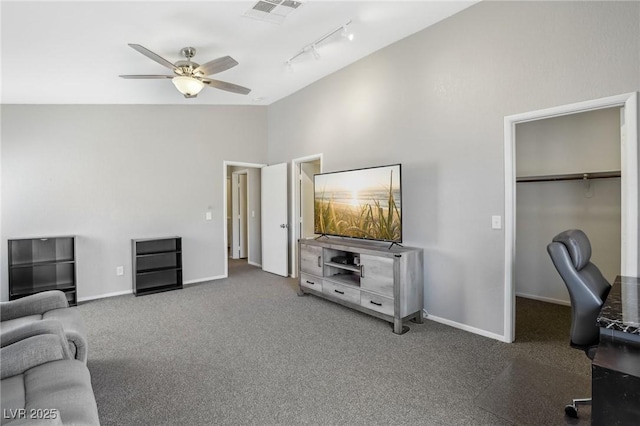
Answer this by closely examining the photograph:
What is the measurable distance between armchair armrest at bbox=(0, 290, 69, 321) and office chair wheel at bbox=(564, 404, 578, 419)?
361 cm

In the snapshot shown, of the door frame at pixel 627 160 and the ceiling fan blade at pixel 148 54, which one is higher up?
the ceiling fan blade at pixel 148 54

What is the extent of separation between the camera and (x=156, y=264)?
5004mm

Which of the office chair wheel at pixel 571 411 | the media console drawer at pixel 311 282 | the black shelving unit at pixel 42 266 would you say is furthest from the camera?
the media console drawer at pixel 311 282

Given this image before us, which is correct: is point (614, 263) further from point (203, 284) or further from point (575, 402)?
point (203, 284)

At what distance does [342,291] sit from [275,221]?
7.77 feet

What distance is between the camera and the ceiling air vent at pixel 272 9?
9.01ft

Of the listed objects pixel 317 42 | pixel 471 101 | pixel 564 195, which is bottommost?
pixel 564 195

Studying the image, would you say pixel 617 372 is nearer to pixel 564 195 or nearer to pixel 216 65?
pixel 564 195

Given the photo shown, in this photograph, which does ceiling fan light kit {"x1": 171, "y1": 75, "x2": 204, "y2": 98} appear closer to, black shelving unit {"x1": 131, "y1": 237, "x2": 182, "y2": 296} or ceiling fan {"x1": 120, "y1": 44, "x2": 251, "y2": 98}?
ceiling fan {"x1": 120, "y1": 44, "x2": 251, "y2": 98}

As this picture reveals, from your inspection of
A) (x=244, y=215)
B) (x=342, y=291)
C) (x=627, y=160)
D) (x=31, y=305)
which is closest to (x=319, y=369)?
(x=342, y=291)

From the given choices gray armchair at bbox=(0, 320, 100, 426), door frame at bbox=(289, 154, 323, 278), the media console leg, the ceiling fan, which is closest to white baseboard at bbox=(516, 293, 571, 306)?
the media console leg

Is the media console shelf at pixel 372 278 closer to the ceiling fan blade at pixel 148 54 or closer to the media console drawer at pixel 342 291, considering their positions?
the media console drawer at pixel 342 291

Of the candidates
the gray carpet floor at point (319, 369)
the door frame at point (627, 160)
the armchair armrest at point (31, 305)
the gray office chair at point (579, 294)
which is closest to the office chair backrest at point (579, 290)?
the gray office chair at point (579, 294)

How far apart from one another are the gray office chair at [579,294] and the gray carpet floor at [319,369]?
0.50m
